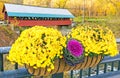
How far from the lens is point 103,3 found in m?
28.4

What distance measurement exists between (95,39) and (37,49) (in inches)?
17.8

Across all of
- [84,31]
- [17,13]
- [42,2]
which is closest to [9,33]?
[17,13]

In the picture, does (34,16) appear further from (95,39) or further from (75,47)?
(75,47)

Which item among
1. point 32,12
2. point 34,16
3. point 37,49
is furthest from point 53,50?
point 32,12

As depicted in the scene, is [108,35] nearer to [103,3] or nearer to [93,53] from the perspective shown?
[93,53]

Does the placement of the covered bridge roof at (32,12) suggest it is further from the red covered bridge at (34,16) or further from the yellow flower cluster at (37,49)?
the yellow flower cluster at (37,49)

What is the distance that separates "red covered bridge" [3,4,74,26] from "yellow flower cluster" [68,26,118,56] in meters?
17.5

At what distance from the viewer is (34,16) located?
20.1 m

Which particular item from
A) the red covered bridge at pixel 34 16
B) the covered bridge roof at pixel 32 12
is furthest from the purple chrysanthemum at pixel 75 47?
the covered bridge roof at pixel 32 12

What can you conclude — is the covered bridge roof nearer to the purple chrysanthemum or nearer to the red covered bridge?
the red covered bridge

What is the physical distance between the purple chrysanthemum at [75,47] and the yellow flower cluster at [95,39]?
93 mm

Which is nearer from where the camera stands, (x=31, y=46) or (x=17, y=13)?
(x=31, y=46)

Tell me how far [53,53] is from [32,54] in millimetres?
115

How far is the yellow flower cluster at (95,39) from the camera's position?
5.22 feet
